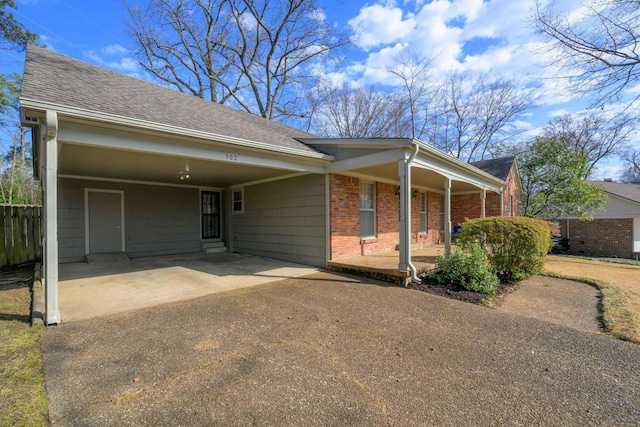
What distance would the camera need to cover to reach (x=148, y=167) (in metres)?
7.30

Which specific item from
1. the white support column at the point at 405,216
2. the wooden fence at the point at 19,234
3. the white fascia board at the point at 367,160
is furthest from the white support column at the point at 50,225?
the wooden fence at the point at 19,234

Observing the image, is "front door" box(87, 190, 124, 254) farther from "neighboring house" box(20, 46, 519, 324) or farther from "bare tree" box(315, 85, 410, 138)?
"bare tree" box(315, 85, 410, 138)

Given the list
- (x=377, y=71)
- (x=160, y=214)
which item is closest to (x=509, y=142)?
(x=377, y=71)

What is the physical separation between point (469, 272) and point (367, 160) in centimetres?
310

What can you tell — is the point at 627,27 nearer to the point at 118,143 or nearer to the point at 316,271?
the point at 316,271

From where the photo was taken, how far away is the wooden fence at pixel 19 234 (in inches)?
314

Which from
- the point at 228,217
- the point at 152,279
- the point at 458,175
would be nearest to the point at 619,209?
the point at 458,175

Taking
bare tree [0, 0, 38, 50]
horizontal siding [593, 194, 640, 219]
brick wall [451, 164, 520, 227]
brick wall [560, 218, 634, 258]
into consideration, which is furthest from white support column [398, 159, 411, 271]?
horizontal siding [593, 194, 640, 219]

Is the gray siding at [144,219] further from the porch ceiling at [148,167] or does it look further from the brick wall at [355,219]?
the brick wall at [355,219]

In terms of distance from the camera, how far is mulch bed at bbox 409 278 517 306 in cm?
506

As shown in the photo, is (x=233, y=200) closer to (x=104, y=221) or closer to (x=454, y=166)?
(x=104, y=221)

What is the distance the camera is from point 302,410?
2.19 meters

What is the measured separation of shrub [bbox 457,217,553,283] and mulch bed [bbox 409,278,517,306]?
46 cm

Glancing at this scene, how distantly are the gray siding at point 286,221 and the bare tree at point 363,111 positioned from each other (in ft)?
48.1
